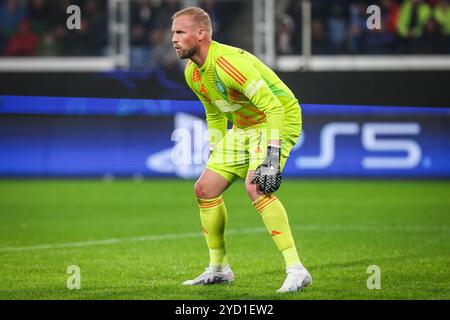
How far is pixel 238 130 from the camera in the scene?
7074mm

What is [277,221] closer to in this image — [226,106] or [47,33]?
[226,106]

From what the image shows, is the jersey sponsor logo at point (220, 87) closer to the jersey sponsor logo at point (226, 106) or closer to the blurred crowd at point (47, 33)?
the jersey sponsor logo at point (226, 106)

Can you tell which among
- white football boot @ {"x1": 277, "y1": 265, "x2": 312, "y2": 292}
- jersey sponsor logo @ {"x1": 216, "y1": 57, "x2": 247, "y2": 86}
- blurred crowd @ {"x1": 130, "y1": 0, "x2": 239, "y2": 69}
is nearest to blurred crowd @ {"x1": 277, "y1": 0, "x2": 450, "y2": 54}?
blurred crowd @ {"x1": 130, "y1": 0, "x2": 239, "y2": 69}

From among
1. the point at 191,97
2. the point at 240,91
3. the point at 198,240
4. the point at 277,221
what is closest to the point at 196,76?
the point at 240,91

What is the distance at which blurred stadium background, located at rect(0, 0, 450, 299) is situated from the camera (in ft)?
50.0

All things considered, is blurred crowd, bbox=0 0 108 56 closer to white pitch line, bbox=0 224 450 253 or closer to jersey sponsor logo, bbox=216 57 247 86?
white pitch line, bbox=0 224 450 253

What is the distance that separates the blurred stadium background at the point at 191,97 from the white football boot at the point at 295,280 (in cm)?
724

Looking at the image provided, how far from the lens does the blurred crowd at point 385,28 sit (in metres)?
16.4

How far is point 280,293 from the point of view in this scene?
21.2ft

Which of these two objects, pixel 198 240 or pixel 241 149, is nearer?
pixel 241 149

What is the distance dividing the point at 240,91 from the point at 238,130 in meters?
0.57

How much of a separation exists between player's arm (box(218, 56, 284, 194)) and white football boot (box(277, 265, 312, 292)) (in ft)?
1.96
